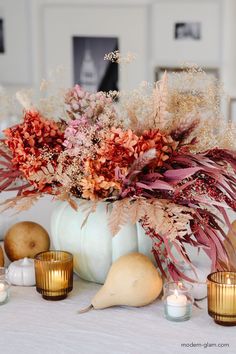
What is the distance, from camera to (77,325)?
3.06 ft

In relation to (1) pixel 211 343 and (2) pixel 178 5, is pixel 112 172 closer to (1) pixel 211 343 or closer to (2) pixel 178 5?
(1) pixel 211 343

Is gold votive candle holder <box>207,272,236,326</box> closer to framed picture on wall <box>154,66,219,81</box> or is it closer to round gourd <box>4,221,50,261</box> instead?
round gourd <box>4,221,50,261</box>

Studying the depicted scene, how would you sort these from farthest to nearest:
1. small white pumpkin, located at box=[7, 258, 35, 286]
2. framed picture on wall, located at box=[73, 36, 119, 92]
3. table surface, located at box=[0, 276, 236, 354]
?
framed picture on wall, located at box=[73, 36, 119, 92] → small white pumpkin, located at box=[7, 258, 35, 286] → table surface, located at box=[0, 276, 236, 354]

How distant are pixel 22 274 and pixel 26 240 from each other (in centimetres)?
11

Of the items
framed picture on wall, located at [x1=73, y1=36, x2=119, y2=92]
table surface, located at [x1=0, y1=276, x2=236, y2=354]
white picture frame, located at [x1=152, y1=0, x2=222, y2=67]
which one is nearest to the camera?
table surface, located at [x1=0, y1=276, x2=236, y2=354]

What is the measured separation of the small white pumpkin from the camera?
1.09 m

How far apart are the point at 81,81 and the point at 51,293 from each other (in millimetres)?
3065

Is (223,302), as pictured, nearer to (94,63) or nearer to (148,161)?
(148,161)

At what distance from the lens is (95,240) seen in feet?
3.48

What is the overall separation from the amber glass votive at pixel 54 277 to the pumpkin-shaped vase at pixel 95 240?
50mm

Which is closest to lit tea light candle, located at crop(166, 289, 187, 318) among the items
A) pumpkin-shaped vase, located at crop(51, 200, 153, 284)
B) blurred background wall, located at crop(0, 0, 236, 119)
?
pumpkin-shaped vase, located at crop(51, 200, 153, 284)

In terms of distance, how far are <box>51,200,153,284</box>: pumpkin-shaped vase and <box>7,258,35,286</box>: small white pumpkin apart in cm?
8

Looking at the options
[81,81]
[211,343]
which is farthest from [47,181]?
[81,81]

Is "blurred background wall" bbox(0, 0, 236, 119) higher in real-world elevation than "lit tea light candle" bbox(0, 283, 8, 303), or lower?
higher
